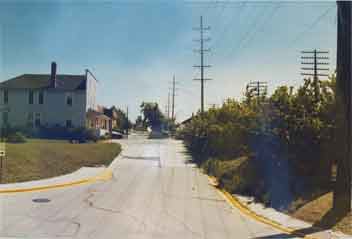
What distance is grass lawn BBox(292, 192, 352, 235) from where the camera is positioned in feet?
27.3

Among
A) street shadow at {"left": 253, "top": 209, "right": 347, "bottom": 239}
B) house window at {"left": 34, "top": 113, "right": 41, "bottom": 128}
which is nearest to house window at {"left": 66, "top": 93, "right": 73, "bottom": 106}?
house window at {"left": 34, "top": 113, "right": 41, "bottom": 128}

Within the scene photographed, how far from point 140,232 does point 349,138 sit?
5.44 m

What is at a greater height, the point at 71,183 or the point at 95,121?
the point at 95,121

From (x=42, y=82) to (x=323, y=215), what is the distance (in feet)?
135

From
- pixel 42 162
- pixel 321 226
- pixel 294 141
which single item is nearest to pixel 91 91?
pixel 42 162

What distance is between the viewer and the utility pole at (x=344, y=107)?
8.80m

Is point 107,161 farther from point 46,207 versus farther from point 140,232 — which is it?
point 140,232

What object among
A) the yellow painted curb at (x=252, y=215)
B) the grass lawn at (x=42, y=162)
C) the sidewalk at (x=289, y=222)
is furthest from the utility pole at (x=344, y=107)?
the grass lawn at (x=42, y=162)

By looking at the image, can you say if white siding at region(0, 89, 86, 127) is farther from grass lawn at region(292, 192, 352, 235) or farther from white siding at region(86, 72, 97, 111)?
grass lawn at region(292, 192, 352, 235)

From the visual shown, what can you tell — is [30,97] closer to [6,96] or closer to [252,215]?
[6,96]

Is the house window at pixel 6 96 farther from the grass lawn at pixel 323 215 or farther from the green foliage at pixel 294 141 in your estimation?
the grass lawn at pixel 323 215

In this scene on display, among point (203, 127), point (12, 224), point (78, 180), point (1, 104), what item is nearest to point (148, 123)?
point (1, 104)

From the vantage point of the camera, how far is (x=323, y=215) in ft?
29.5

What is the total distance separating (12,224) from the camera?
827 cm
